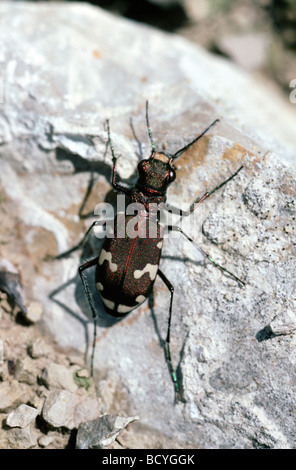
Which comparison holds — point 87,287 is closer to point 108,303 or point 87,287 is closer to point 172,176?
point 108,303

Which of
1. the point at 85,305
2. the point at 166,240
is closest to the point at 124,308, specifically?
the point at 85,305

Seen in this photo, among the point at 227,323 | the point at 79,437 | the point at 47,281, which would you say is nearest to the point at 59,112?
the point at 47,281

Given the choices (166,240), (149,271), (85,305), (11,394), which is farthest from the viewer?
(85,305)

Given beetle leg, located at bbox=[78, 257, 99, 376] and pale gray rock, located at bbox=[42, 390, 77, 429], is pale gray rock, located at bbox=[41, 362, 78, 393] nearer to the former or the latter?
pale gray rock, located at bbox=[42, 390, 77, 429]

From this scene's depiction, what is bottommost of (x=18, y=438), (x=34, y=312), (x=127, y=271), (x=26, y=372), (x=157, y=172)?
(x=18, y=438)

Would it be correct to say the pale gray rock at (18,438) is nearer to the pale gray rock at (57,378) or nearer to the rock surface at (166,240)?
the rock surface at (166,240)

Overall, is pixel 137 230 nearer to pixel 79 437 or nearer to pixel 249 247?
pixel 249 247
